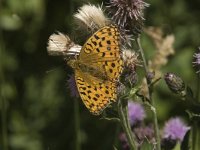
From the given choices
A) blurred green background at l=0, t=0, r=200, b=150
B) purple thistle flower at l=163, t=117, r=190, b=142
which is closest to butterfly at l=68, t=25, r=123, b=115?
purple thistle flower at l=163, t=117, r=190, b=142

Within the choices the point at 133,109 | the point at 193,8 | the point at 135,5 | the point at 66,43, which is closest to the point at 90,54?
the point at 66,43

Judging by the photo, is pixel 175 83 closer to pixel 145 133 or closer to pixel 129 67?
pixel 129 67

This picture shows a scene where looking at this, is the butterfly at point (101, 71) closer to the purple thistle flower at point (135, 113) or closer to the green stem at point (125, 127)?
the green stem at point (125, 127)

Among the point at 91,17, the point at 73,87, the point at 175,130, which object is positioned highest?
the point at 91,17

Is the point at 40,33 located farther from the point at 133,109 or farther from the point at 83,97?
the point at 83,97

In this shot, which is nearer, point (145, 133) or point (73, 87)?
point (73, 87)

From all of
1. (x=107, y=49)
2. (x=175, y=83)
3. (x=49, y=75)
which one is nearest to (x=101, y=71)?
(x=107, y=49)
